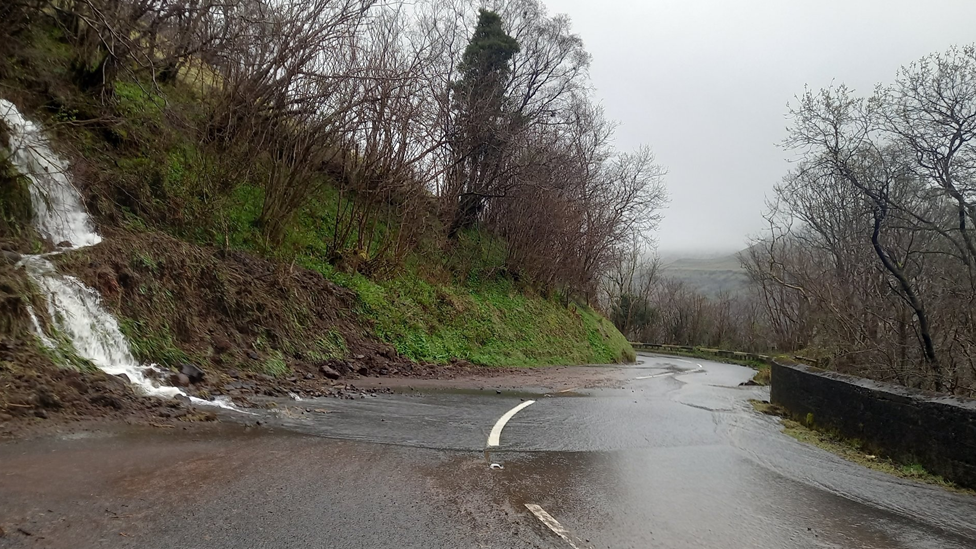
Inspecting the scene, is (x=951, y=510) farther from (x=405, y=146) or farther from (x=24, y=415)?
(x=405, y=146)

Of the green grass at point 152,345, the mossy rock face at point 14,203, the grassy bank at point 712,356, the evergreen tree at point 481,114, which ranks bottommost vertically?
the grassy bank at point 712,356

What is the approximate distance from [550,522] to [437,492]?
3.69 feet

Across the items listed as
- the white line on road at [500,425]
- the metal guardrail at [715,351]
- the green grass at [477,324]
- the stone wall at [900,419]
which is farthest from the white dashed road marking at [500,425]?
the metal guardrail at [715,351]

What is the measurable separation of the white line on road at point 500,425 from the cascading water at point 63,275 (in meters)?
4.28

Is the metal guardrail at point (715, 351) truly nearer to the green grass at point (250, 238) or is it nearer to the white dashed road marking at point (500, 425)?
the green grass at point (250, 238)

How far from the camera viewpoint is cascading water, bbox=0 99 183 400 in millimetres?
8516

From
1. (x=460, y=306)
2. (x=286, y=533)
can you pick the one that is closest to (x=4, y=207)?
(x=286, y=533)

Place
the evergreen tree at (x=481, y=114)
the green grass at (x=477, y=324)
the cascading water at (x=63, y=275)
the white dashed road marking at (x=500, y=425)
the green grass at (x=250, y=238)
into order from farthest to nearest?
the evergreen tree at (x=481, y=114) < the green grass at (x=477, y=324) < the green grass at (x=250, y=238) < the cascading water at (x=63, y=275) < the white dashed road marking at (x=500, y=425)

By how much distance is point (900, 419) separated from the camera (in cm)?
842

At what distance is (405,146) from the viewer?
68.9ft

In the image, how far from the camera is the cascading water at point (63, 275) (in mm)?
8516

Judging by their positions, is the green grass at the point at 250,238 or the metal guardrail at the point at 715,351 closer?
the green grass at the point at 250,238

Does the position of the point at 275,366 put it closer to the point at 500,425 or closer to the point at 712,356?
the point at 500,425

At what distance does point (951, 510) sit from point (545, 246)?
2760cm
